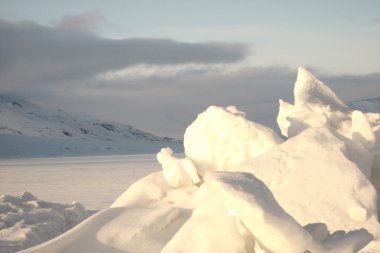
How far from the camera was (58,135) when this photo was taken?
51.0 m

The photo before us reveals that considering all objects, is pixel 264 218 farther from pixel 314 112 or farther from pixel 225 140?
pixel 314 112

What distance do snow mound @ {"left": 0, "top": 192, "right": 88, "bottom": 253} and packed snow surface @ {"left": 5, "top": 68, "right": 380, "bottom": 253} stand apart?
2.41 feet

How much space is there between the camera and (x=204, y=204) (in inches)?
155

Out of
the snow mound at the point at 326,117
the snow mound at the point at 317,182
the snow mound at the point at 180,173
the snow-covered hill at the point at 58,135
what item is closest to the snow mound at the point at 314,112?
the snow mound at the point at 326,117

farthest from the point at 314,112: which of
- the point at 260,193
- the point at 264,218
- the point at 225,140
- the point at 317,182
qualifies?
the point at 264,218

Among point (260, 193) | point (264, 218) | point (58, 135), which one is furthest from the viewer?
point (58, 135)

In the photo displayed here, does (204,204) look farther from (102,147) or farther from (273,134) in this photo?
(102,147)

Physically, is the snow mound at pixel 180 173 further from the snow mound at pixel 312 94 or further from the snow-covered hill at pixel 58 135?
the snow-covered hill at pixel 58 135

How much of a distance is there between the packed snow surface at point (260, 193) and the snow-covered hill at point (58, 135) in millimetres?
33776

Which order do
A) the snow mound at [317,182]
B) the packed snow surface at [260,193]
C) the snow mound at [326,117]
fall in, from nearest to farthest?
the packed snow surface at [260,193]
the snow mound at [317,182]
the snow mound at [326,117]

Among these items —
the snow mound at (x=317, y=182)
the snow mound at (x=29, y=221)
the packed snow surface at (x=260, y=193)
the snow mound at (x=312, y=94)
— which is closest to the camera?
the packed snow surface at (x=260, y=193)

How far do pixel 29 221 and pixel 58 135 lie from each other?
47.0m

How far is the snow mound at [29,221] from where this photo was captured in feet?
14.6

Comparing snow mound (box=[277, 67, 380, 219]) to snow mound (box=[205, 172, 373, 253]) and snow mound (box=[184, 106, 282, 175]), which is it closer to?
snow mound (box=[184, 106, 282, 175])
